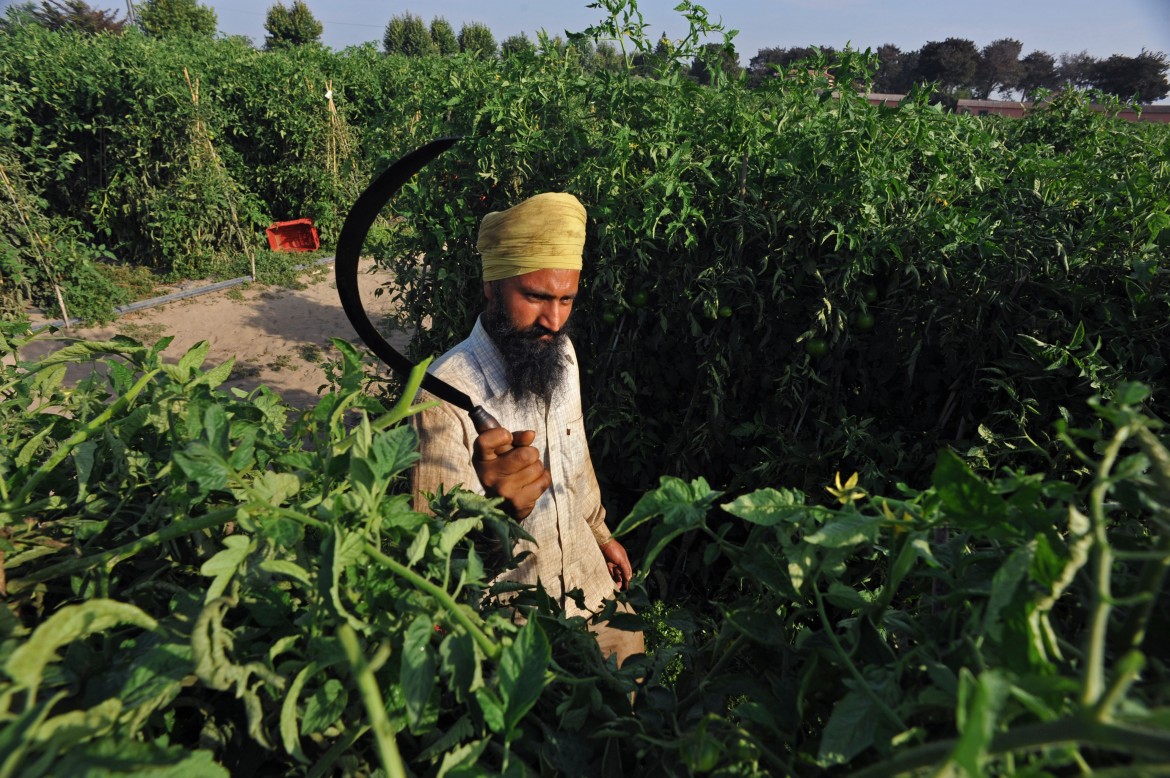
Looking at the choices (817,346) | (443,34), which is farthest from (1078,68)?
(817,346)

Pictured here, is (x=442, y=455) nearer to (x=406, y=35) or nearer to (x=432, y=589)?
(x=432, y=589)

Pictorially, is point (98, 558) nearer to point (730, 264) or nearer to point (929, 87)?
point (730, 264)

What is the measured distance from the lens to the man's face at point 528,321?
217 centimetres

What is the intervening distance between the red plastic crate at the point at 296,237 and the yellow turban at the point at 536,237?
10015mm

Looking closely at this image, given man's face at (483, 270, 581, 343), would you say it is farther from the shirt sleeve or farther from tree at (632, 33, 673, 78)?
tree at (632, 33, 673, 78)

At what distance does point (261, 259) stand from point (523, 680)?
11097 millimetres

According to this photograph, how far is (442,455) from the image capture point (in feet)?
6.32

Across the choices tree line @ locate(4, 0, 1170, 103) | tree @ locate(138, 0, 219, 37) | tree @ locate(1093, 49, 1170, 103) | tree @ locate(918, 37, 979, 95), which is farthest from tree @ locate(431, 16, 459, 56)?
tree @ locate(1093, 49, 1170, 103)

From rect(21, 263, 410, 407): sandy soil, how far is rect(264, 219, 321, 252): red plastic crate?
169 cm

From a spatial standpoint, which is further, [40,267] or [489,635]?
[40,267]

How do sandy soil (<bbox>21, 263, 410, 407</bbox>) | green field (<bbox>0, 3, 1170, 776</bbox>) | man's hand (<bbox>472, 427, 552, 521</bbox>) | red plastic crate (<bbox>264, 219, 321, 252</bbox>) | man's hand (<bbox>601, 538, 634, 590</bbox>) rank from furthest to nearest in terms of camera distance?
red plastic crate (<bbox>264, 219, 321, 252</bbox>) → sandy soil (<bbox>21, 263, 410, 407</bbox>) → man's hand (<bbox>601, 538, 634, 590</bbox>) → man's hand (<bbox>472, 427, 552, 521</bbox>) → green field (<bbox>0, 3, 1170, 776</bbox>)

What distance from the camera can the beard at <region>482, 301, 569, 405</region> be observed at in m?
2.21

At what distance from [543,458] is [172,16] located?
43.8 metres

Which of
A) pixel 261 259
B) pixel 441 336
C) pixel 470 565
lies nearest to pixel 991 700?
pixel 470 565
